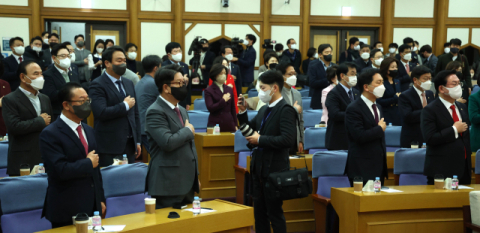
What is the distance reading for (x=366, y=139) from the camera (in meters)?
3.65

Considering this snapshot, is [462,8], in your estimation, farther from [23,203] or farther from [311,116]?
[23,203]

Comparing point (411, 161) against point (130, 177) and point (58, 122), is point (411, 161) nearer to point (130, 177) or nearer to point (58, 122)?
point (130, 177)

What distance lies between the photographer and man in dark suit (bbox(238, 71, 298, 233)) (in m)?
3.34

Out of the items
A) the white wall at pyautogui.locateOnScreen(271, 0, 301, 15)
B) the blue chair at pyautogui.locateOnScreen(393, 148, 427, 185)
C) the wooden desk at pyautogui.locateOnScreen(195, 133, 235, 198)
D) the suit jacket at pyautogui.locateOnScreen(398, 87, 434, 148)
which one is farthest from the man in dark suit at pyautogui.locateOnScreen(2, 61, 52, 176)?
the white wall at pyautogui.locateOnScreen(271, 0, 301, 15)

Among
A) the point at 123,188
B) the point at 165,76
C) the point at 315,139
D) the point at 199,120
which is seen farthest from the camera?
the point at 199,120

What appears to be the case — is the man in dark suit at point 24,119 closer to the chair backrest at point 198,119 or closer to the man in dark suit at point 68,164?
the man in dark suit at point 68,164

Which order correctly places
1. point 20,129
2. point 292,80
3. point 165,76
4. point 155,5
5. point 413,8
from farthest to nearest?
1. point 413,8
2. point 155,5
3. point 292,80
4. point 20,129
5. point 165,76

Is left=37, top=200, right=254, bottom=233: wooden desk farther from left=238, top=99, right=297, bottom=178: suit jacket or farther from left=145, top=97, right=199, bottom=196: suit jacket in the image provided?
left=238, top=99, right=297, bottom=178: suit jacket

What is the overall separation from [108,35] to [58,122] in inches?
364

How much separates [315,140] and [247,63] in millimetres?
4735

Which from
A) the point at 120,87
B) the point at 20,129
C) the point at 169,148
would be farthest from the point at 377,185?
the point at 20,129

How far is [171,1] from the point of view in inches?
457

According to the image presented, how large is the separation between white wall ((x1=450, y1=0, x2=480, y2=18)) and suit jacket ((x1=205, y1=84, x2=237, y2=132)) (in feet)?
29.9

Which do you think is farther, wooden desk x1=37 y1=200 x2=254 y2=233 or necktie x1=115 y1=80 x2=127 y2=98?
necktie x1=115 y1=80 x2=127 y2=98
